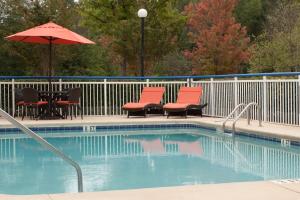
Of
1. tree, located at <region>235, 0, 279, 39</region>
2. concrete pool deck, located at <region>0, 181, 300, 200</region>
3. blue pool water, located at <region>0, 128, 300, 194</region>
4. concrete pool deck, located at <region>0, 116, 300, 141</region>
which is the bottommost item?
blue pool water, located at <region>0, 128, 300, 194</region>

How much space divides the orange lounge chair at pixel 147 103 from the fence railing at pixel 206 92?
24.1 inches

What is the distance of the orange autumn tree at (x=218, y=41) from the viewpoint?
86.7 feet

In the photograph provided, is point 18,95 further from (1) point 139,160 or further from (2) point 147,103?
(1) point 139,160

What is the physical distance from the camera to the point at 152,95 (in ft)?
42.9

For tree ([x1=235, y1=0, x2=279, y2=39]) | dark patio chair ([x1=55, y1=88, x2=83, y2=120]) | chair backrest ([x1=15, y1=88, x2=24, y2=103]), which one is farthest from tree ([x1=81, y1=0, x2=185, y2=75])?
tree ([x1=235, y1=0, x2=279, y2=39])

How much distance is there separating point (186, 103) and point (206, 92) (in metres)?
0.80

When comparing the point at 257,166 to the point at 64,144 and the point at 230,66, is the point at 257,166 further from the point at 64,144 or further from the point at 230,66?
the point at 230,66

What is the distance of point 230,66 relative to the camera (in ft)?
87.7

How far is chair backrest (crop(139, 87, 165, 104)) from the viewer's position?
1292 cm

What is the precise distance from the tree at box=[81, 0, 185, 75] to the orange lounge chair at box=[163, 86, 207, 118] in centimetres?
708

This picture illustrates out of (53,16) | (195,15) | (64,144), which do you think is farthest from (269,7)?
(64,144)

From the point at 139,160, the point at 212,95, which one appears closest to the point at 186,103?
the point at 212,95

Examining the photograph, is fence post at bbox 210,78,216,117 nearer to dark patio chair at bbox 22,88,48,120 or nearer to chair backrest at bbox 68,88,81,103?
chair backrest at bbox 68,88,81,103

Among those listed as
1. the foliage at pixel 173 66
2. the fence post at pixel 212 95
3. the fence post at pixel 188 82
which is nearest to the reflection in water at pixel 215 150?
the fence post at pixel 212 95
